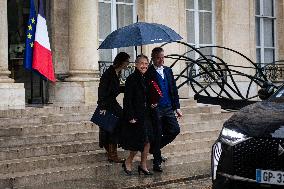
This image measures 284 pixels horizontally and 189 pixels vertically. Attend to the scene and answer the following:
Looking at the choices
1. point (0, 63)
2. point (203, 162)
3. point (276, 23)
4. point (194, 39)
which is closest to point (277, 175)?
point (203, 162)

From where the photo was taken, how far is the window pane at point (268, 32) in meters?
20.7

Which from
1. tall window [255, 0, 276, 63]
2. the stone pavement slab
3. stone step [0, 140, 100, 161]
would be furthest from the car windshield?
tall window [255, 0, 276, 63]

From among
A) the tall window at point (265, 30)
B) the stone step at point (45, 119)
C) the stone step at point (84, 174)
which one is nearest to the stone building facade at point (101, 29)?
the tall window at point (265, 30)

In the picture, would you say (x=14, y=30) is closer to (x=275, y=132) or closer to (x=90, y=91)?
(x=90, y=91)

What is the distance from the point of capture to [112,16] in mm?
16016

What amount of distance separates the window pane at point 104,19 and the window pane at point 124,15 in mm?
287

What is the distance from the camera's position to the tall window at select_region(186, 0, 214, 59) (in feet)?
59.8

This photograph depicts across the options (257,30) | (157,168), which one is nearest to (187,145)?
(157,168)

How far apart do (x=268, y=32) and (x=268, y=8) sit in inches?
30.7

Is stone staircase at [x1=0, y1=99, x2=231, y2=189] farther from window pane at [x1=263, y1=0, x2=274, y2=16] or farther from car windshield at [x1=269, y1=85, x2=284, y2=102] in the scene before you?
window pane at [x1=263, y1=0, x2=274, y2=16]

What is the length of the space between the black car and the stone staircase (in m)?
2.62

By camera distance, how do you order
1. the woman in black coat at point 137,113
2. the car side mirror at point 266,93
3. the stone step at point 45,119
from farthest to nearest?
the stone step at point 45,119
the woman in black coat at point 137,113
the car side mirror at point 266,93

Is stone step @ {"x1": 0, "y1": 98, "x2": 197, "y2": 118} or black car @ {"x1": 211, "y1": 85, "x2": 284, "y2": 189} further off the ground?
stone step @ {"x1": 0, "y1": 98, "x2": 197, "y2": 118}

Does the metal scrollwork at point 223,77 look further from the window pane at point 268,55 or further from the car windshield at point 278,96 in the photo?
the car windshield at point 278,96
